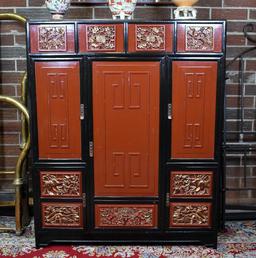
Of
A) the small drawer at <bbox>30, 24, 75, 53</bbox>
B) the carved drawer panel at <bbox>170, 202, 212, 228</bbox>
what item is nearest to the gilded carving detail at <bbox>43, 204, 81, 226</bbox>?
the carved drawer panel at <bbox>170, 202, 212, 228</bbox>

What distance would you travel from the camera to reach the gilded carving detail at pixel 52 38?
2158mm

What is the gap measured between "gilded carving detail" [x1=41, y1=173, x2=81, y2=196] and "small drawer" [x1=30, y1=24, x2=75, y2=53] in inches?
28.8

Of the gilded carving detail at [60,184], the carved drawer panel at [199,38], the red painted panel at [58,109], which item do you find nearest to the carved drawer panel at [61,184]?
the gilded carving detail at [60,184]

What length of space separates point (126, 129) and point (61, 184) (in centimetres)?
52

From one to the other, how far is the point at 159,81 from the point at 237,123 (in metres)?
0.86

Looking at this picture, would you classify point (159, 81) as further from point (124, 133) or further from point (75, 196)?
point (75, 196)

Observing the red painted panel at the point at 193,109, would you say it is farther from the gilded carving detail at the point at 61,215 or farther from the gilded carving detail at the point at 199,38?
the gilded carving detail at the point at 61,215

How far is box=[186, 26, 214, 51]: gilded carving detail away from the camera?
2.15m

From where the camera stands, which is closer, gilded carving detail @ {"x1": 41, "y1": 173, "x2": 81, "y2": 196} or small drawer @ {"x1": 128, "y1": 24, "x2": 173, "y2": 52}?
small drawer @ {"x1": 128, "y1": 24, "x2": 173, "y2": 52}

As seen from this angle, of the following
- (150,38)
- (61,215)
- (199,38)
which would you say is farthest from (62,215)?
(199,38)

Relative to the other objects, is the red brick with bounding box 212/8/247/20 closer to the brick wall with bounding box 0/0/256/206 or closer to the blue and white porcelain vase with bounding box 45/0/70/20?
the brick wall with bounding box 0/0/256/206

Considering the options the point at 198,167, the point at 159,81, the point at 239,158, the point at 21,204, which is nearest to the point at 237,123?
the point at 239,158

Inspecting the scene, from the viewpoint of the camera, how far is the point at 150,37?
2162mm

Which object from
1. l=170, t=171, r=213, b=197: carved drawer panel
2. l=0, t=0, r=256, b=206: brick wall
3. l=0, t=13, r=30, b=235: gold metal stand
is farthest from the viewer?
l=0, t=0, r=256, b=206: brick wall
